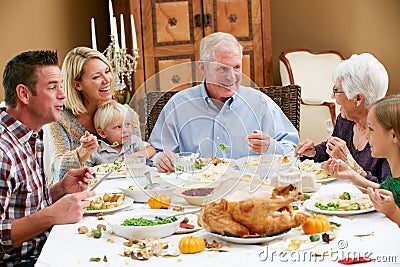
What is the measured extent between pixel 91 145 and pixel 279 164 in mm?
844

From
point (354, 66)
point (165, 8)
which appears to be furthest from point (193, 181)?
point (165, 8)

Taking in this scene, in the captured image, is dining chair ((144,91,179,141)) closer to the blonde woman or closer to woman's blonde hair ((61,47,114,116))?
the blonde woman

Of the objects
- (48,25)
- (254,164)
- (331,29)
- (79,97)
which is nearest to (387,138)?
(254,164)

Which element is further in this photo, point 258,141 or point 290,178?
point 258,141

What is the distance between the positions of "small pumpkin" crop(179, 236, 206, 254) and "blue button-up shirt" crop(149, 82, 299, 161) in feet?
1.83

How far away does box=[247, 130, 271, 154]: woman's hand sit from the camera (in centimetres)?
226

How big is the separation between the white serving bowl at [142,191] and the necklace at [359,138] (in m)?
0.97

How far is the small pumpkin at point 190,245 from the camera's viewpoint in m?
1.64

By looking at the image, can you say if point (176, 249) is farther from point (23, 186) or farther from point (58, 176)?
point (58, 176)

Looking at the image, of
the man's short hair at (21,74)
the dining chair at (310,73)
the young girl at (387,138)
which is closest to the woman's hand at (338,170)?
the young girl at (387,138)

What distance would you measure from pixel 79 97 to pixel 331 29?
332 cm

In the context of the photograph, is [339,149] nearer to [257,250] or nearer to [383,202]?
[383,202]

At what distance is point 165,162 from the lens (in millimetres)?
2367

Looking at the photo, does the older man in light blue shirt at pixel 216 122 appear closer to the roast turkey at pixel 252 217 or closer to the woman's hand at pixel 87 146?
the woman's hand at pixel 87 146
